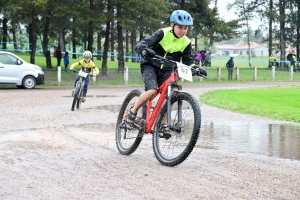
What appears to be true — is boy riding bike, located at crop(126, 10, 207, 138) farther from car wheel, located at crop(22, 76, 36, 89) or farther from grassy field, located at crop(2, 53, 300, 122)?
car wheel, located at crop(22, 76, 36, 89)

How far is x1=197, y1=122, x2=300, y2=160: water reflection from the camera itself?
8711mm

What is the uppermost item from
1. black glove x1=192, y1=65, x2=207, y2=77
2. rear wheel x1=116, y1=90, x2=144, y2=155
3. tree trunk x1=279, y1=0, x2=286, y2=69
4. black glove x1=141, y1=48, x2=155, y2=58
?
tree trunk x1=279, y1=0, x2=286, y2=69

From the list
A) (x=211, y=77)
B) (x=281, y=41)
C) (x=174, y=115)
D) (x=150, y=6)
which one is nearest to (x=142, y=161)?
(x=174, y=115)

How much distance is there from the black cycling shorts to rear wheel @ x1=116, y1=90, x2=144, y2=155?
0.40 meters

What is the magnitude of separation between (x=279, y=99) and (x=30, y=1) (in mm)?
16670

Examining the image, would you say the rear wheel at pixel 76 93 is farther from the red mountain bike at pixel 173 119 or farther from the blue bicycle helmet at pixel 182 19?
the blue bicycle helmet at pixel 182 19

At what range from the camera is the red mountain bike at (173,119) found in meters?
6.82

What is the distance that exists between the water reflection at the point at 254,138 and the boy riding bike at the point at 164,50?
182cm

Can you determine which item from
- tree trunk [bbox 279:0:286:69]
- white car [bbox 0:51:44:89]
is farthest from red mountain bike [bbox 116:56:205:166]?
tree trunk [bbox 279:0:286:69]

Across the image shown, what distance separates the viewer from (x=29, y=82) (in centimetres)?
2692

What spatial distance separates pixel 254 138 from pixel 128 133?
9.50 ft

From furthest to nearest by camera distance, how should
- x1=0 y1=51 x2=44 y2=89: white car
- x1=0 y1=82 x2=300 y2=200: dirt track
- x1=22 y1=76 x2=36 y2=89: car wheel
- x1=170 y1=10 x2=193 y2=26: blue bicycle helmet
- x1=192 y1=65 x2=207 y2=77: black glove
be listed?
x1=22 y1=76 x2=36 y2=89: car wheel < x1=0 y1=51 x2=44 y2=89: white car < x1=192 y1=65 x2=207 y2=77: black glove < x1=170 y1=10 x2=193 y2=26: blue bicycle helmet < x1=0 y1=82 x2=300 y2=200: dirt track

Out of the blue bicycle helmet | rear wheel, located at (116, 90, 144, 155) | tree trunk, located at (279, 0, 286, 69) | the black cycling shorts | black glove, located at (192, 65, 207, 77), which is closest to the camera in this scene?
the blue bicycle helmet

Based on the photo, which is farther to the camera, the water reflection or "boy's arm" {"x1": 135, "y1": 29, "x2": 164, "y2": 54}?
the water reflection
